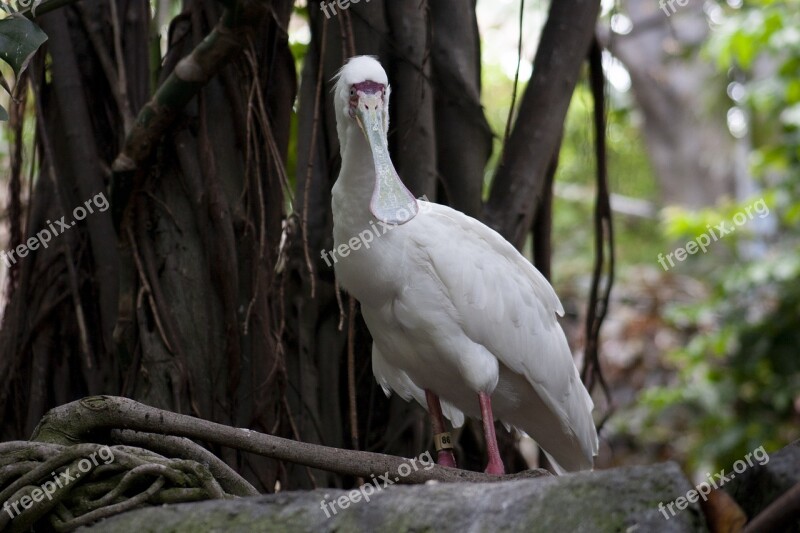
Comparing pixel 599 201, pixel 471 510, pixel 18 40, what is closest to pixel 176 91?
pixel 18 40

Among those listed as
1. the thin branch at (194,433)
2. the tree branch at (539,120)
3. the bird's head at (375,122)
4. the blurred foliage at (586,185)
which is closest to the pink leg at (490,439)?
the bird's head at (375,122)

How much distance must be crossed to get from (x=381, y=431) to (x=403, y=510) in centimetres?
243

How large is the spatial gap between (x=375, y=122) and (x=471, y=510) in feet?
5.88

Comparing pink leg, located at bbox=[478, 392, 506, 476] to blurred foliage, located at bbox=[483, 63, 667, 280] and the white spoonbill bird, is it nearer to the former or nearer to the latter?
the white spoonbill bird

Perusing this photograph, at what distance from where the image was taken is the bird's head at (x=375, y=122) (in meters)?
3.59

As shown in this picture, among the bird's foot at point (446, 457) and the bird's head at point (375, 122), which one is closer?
the bird's head at point (375, 122)

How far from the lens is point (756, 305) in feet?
31.0

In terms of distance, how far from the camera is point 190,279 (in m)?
4.13

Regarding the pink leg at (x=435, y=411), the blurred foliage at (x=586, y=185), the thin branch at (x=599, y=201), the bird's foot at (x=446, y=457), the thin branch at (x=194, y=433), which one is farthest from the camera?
the blurred foliage at (x=586, y=185)

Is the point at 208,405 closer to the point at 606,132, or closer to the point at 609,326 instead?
the point at 606,132

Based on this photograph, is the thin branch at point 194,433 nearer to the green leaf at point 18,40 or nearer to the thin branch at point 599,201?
the green leaf at point 18,40

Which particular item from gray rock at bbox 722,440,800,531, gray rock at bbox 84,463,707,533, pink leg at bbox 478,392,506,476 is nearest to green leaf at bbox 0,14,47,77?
gray rock at bbox 84,463,707,533

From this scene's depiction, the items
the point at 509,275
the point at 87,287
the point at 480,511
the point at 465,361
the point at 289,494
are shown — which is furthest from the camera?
the point at 87,287

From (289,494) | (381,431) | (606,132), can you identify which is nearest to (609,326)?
(606,132)
